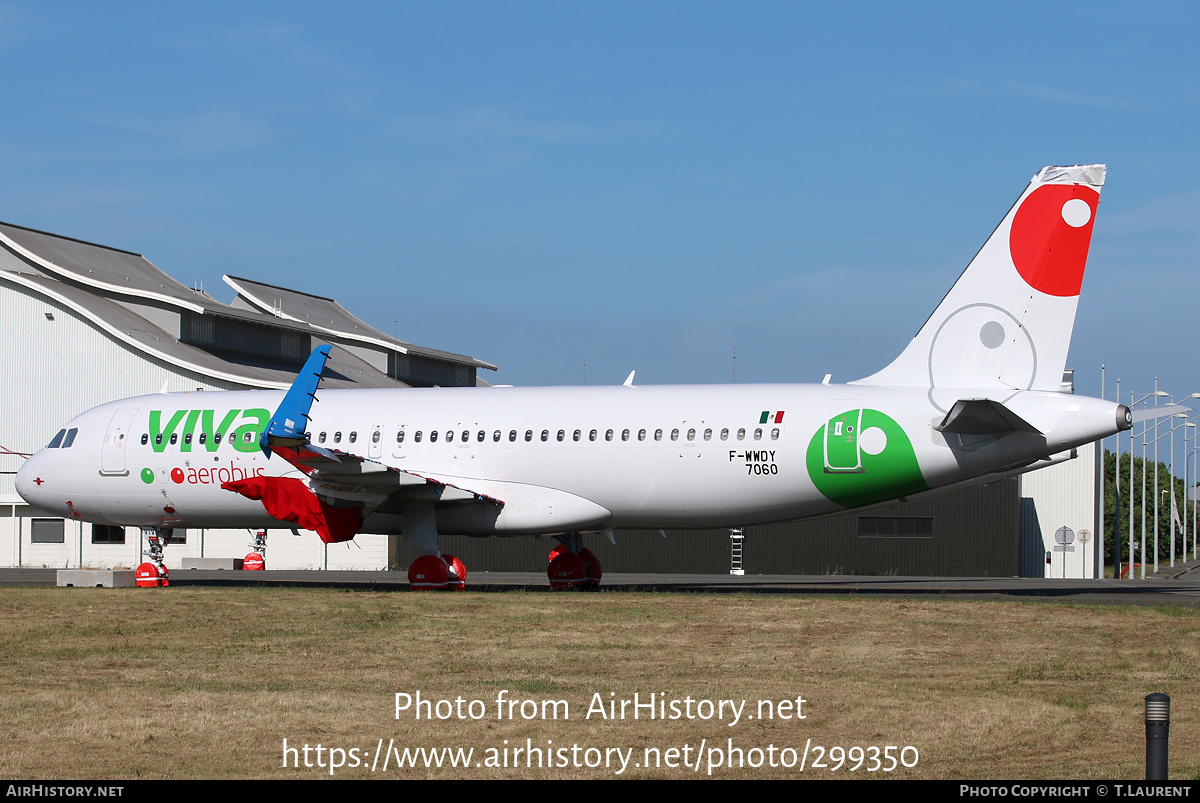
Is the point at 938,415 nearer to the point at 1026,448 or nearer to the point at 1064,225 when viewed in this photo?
the point at 1026,448

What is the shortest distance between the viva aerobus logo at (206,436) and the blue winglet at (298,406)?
5357mm

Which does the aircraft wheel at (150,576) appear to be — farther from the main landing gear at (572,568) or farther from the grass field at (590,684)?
the main landing gear at (572,568)

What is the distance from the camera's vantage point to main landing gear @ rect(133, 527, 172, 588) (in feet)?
91.0

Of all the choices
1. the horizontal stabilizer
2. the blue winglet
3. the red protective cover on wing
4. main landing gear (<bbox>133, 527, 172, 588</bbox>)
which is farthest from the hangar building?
the horizontal stabilizer

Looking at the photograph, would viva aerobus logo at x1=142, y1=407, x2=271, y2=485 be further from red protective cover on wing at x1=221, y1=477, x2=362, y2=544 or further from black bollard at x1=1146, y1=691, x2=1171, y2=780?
black bollard at x1=1146, y1=691, x2=1171, y2=780

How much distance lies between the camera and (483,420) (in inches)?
1056

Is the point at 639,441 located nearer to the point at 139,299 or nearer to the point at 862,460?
the point at 862,460

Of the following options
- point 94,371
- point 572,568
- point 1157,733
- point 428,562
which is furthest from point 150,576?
point 1157,733

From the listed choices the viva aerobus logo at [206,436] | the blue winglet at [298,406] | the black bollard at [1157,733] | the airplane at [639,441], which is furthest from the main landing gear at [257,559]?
the black bollard at [1157,733]

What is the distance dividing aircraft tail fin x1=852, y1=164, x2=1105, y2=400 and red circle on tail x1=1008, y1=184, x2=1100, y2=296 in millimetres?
18

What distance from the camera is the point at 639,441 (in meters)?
25.4

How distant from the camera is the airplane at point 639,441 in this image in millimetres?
23547

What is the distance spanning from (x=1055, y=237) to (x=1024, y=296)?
3.83 feet

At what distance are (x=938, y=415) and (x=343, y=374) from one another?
34.9 metres
